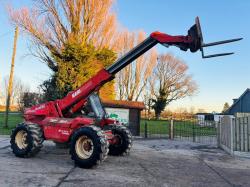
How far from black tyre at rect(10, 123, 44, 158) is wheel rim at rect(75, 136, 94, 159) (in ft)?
5.35

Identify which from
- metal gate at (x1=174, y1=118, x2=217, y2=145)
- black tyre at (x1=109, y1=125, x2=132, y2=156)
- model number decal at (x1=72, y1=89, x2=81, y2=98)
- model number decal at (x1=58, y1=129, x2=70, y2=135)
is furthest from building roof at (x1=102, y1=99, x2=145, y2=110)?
model number decal at (x1=58, y1=129, x2=70, y2=135)

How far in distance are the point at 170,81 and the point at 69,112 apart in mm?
47761

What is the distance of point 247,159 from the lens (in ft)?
36.9

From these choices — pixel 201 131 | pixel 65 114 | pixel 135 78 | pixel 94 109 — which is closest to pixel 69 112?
pixel 65 114

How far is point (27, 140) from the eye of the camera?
9344 millimetres

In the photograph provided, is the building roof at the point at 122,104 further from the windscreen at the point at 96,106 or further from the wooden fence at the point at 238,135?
the windscreen at the point at 96,106

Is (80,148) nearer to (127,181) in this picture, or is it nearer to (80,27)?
(127,181)

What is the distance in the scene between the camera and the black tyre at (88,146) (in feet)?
25.9

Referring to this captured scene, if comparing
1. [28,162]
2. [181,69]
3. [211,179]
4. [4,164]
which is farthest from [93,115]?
[181,69]

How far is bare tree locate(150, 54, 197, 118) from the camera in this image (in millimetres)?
54344

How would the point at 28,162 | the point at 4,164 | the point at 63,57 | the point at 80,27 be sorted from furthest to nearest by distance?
the point at 80,27
the point at 63,57
the point at 28,162
the point at 4,164

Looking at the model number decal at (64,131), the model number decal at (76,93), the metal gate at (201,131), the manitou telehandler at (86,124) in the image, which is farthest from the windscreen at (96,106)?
the metal gate at (201,131)

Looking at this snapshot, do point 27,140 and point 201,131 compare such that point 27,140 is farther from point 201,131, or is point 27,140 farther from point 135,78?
point 135,78

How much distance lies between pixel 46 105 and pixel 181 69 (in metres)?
50.5
